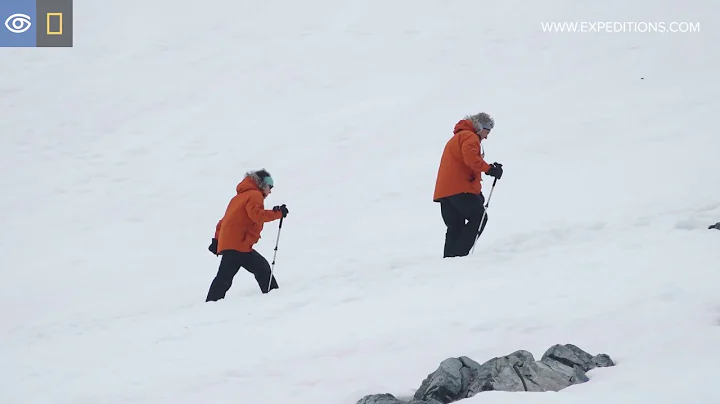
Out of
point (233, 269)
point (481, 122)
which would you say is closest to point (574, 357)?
point (481, 122)

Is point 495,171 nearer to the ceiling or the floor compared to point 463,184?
nearer to the ceiling

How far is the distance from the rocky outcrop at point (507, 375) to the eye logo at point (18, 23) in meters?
23.5

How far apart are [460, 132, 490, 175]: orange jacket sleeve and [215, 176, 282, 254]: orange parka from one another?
6.98 feet

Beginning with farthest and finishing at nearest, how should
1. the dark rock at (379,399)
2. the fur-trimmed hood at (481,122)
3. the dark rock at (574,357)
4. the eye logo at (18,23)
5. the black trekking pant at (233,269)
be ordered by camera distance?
1. the eye logo at (18,23)
2. the black trekking pant at (233,269)
3. the fur-trimmed hood at (481,122)
4. the dark rock at (574,357)
5. the dark rock at (379,399)

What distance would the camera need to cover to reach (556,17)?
2306 cm

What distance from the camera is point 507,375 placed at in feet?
18.6

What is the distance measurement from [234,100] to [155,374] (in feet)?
46.9

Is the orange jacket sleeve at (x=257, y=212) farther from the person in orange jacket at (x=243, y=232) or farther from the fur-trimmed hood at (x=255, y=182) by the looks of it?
the fur-trimmed hood at (x=255, y=182)

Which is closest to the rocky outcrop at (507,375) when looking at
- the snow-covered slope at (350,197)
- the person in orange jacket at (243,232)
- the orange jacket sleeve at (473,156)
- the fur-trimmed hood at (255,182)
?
the snow-covered slope at (350,197)

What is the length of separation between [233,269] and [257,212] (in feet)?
2.52

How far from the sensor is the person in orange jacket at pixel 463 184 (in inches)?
384

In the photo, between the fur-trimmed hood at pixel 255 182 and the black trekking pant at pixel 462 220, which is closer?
the black trekking pant at pixel 462 220

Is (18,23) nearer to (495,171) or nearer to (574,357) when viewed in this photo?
(495,171)

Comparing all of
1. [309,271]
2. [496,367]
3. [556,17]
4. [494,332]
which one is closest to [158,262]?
[309,271]
